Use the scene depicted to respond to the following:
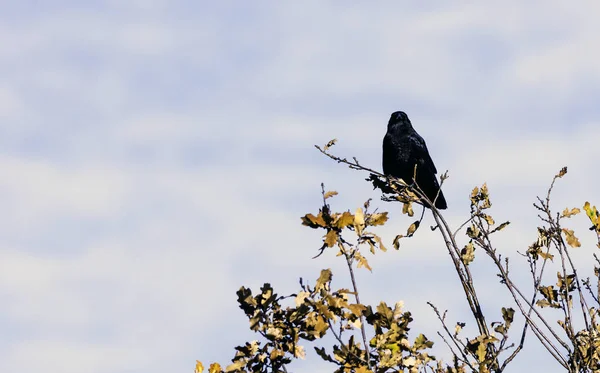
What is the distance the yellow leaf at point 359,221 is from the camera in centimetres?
345

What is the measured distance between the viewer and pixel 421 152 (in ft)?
32.9

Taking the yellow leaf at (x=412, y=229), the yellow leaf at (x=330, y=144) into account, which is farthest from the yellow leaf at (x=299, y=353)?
the yellow leaf at (x=412, y=229)

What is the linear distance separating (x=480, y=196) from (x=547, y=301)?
0.91 m

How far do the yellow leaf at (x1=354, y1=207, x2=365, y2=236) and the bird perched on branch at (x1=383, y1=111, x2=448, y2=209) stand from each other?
6355 millimetres

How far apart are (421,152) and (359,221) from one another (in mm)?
6726

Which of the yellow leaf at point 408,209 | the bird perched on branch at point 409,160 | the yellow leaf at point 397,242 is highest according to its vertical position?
the bird perched on branch at point 409,160

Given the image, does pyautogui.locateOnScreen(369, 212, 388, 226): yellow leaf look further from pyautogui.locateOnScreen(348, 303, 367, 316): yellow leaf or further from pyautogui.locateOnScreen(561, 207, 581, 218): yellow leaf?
pyautogui.locateOnScreen(561, 207, 581, 218): yellow leaf

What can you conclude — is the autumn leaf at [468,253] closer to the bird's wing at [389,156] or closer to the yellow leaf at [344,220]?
the yellow leaf at [344,220]

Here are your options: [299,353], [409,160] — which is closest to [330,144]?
[299,353]

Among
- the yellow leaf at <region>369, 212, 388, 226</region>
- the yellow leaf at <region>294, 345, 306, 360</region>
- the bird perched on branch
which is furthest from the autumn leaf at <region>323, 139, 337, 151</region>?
the bird perched on branch

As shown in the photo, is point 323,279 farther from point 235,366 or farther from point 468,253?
point 468,253

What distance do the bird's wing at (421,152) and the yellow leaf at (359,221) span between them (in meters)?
6.56

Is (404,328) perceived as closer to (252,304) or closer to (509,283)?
(252,304)

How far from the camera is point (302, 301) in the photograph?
327 cm
